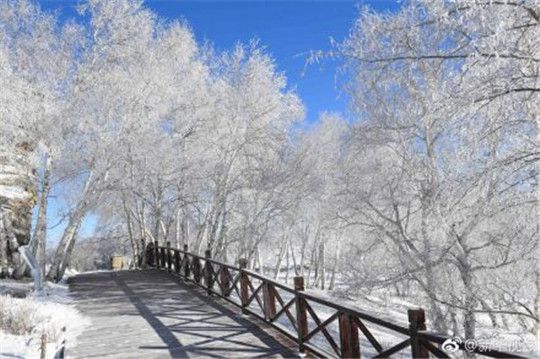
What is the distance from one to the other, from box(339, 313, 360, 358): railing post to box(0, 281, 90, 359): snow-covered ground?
15.7ft

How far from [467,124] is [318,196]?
51.4 ft

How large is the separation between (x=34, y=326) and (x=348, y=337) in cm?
660

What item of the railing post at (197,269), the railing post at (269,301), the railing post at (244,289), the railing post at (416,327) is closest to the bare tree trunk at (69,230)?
the railing post at (197,269)

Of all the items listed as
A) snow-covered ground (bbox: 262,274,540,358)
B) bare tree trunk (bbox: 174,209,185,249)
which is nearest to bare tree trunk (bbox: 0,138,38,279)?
bare tree trunk (bbox: 174,209,185,249)

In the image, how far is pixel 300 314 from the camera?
24.4ft

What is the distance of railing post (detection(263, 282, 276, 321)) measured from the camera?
8914 millimetres

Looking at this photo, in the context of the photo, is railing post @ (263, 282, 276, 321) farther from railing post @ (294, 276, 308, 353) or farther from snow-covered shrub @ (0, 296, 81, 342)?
snow-covered shrub @ (0, 296, 81, 342)

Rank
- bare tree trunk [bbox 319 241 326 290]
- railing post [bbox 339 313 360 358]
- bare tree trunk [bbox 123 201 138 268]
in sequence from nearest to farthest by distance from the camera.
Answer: railing post [bbox 339 313 360 358] → bare tree trunk [bbox 123 201 138 268] → bare tree trunk [bbox 319 241 326 290]

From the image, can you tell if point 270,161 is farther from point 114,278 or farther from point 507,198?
point 507,198

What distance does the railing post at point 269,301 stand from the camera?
29.2 ft

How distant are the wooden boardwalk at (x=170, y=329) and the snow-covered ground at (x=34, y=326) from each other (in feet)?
1.03

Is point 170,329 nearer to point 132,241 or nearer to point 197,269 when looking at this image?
point 197,269

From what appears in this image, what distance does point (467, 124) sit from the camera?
5.20m

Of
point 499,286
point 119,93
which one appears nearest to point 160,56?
point 119,93
